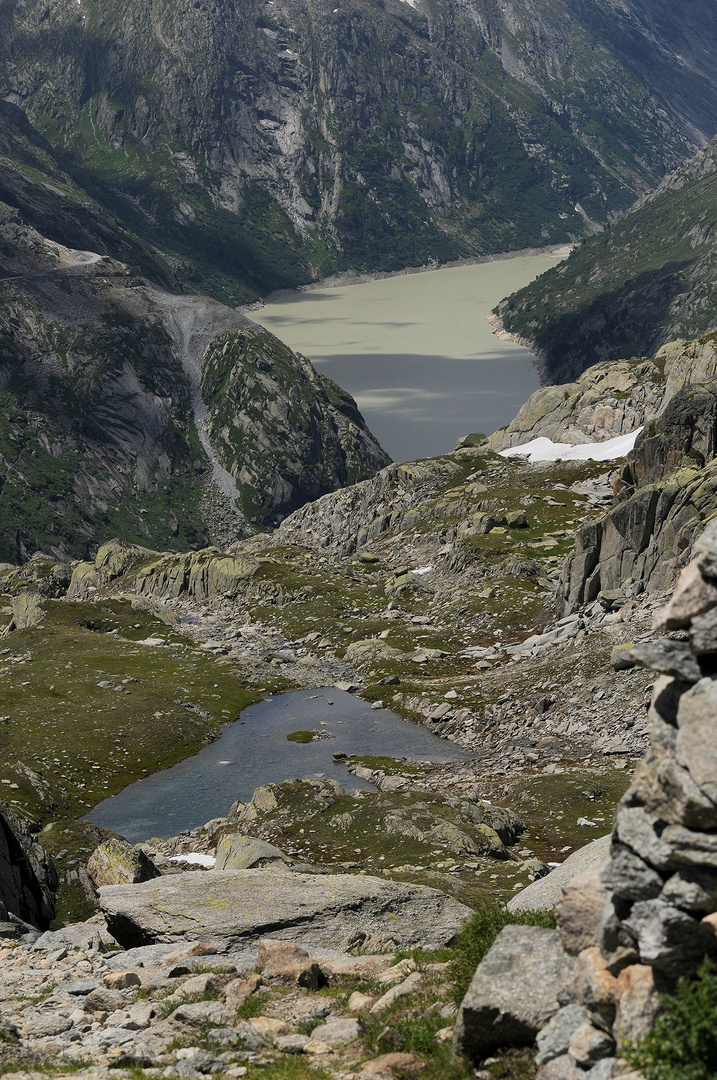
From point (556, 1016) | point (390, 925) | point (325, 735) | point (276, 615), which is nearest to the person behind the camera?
point (556, 1016)

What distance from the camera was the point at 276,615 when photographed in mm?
122125

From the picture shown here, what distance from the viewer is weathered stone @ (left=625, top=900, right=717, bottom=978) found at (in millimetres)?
12891

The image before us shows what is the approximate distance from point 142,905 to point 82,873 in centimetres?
2057

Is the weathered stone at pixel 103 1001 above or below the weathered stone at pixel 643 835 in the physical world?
below

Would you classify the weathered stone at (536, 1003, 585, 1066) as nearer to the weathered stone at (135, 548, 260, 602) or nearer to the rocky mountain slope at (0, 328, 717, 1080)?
the rocky mountain slope at (0, 328, 717, 1080)

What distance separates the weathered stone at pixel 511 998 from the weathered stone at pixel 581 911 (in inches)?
23.8

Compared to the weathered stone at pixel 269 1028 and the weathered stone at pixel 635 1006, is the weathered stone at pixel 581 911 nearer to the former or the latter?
the weathered stone at pixel 635 1006

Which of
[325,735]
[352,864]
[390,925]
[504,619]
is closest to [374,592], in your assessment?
[504,619]

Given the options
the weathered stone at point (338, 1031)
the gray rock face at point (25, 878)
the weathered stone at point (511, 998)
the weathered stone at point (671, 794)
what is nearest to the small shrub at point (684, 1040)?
the weathered stone at point (671, 794)

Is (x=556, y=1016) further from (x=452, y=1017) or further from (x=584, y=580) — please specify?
(x=584, y=580)

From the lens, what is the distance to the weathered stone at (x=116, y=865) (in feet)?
129

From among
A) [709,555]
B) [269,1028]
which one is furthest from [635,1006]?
[269,1028]

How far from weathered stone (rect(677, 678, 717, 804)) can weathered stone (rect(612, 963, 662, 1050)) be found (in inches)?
104

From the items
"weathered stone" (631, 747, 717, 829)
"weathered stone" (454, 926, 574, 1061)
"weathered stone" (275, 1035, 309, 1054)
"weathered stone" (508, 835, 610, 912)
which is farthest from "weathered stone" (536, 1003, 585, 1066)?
"weathered stone" (508, 835, 610, 912)
